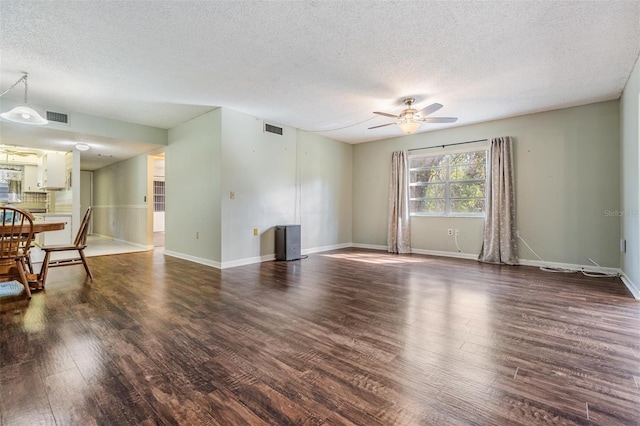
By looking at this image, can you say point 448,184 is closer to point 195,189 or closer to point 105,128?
point 195,189

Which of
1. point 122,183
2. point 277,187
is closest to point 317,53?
point 277,187

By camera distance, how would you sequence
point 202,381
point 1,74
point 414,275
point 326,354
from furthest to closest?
1. point 414,275
2. point 1,74
3. point 326,354
4. point 202,381

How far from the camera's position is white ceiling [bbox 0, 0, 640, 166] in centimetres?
243

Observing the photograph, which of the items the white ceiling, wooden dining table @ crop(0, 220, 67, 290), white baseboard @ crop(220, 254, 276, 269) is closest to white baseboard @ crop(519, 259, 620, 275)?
the white ceiling

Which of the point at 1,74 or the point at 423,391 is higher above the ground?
the point at 1,74

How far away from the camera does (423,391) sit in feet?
4.96

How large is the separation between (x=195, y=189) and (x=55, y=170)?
4.28 meters

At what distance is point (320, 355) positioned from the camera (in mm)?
1898

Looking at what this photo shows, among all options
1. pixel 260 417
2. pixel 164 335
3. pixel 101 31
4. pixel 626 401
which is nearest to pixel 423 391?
pixel 260 417

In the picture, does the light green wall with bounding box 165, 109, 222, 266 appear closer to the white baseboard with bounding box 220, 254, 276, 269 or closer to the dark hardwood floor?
the white baseboard with bounding box 220, 254, 276, 269

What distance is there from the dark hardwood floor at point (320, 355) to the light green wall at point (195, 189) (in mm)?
1458

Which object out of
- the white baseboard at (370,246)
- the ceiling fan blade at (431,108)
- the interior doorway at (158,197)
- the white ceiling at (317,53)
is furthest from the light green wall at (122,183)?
the ceiling fan blade at (431,108)

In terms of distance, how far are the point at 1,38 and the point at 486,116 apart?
21.0 feet

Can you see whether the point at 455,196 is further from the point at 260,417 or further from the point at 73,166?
the point at 73,166
